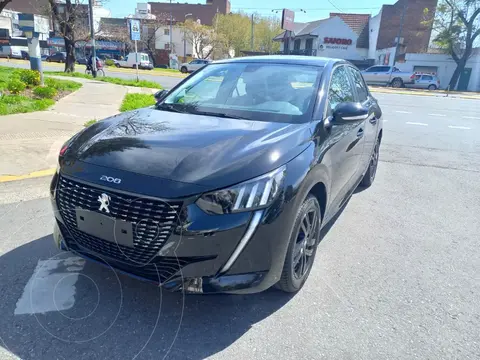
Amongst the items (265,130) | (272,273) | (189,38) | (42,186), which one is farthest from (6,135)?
(189,38)

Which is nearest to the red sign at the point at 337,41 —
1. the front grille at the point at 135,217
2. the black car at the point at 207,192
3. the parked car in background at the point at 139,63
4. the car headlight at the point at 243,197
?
the parked car in background at the point at 139,63

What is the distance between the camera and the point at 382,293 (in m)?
2.90

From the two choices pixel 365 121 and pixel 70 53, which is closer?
pixel 365 121

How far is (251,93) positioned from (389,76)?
3554 centimetres

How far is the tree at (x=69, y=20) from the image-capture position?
2056 centimetres

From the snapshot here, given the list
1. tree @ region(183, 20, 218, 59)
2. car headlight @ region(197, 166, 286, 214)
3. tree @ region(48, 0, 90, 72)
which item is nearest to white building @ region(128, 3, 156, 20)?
tree @ region(183, 20, 218, 59)

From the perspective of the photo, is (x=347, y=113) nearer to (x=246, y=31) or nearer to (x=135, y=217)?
(x=135, y=217)

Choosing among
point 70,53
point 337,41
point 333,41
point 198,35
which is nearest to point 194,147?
point 70,53

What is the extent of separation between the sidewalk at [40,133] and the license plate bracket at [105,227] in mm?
3137

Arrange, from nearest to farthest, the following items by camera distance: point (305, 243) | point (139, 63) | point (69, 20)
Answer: point (305, 243) < point (69, 20) < point (139, 63)

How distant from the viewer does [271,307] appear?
8.78 feet

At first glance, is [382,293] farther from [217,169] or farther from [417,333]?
[217,169]

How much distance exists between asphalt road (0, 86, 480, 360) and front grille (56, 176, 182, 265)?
19.1 inches

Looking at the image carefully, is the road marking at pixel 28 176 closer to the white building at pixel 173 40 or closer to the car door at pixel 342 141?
the car door at pixel 342 141
